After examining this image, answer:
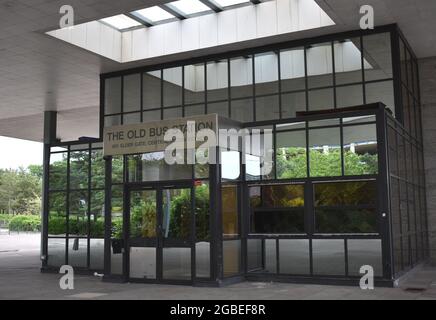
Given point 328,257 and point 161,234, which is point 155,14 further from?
point 328,257


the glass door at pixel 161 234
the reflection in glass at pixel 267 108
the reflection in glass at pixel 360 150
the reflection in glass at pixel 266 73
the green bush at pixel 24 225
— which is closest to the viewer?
the reflection in glass at pixel 360 150

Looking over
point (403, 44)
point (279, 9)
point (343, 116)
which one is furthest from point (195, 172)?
point (403, 44)

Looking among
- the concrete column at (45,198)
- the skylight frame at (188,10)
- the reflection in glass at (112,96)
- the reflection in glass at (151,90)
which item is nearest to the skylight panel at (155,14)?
the skylight frame at (188,10)

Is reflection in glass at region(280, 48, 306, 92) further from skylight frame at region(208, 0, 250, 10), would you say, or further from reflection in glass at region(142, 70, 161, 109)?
reflection in glass at region(142, 70, 161, 109)

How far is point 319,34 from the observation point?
15156mm

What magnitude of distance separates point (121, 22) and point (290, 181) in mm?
7156

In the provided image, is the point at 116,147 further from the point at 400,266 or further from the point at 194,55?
the point at 400,266

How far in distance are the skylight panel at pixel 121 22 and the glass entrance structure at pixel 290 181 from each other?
7.07 ft

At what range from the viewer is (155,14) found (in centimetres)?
1609

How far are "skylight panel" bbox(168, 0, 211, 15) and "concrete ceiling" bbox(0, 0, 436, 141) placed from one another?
1.20 m

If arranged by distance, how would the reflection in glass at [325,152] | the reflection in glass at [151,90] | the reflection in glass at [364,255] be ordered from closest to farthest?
the reflection in glass at [364,255] → the reflection in glass at [325,152] → the reflection in glass at [151,90]

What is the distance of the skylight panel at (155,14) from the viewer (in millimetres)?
15883

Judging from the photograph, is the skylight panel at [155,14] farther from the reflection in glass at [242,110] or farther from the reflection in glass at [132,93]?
the reflection in glass at [242,110]

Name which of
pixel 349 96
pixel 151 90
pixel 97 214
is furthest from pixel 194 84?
pixel 97 214
